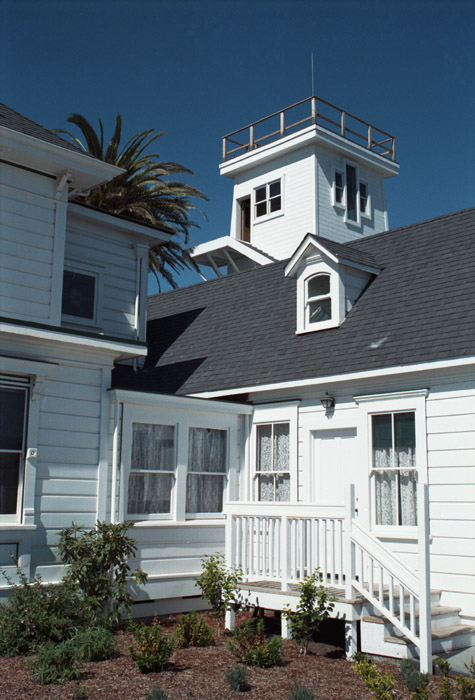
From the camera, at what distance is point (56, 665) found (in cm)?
664

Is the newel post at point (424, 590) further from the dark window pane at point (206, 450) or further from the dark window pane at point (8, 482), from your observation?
the dark window pane at point (8, 482)

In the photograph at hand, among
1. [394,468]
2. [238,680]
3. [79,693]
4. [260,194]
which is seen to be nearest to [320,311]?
[394,468]

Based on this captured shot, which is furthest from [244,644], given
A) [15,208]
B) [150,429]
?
[15,208]

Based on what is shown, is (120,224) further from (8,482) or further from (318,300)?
(8,482)

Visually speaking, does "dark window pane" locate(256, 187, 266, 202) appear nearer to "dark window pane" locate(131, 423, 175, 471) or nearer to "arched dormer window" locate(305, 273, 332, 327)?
"arched dormer window" locate(305, 273, 332, 327)

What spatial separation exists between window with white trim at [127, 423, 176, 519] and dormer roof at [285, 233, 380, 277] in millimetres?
4000

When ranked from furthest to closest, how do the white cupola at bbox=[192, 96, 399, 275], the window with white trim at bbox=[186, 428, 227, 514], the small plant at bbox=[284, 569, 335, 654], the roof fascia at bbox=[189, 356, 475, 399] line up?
the white cupola at bbox=[192, 96, 399, 275], the window with white trim at bbox=[186, 428, 227, 514], the roof fascia at bbox=[189, 356, 475, 399], the small plant at bbox=[284, 569, 335, 654]

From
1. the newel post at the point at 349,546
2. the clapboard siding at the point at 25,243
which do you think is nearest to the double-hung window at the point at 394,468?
the newel post at the point at 349,546

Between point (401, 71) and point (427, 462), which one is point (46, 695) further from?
point (401, 71)

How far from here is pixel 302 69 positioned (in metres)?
26.1

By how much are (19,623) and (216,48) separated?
10268mm

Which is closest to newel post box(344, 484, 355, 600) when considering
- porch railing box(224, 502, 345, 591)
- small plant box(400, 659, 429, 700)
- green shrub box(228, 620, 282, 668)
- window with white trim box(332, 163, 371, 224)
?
porch railing box(224, 502, 345, 591)

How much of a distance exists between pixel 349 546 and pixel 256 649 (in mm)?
1597

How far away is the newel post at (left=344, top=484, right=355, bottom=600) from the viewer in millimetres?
8000
